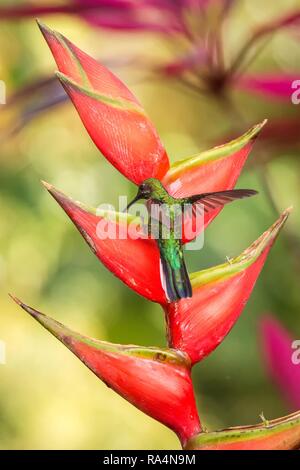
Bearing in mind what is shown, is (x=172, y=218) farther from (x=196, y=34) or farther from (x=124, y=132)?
(x=196, y=34)

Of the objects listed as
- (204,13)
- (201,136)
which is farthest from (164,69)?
(201,136)

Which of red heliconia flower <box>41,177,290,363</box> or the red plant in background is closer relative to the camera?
red heliconia flower <box>41,177,290,363</box>

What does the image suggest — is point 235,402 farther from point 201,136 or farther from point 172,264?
point 172,264

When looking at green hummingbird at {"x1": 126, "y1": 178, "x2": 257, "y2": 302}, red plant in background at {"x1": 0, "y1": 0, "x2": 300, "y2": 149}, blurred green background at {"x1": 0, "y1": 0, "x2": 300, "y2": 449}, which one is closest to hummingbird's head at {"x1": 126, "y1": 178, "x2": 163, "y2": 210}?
green hummingbird at {"x1": 126, "y1": 178, "x2": 257, "y2": 302}

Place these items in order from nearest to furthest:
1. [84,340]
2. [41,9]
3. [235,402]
Answer: [84,340] → [41,9] → [235,402]

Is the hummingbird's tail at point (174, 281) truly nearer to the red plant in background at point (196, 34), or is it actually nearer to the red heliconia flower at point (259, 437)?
the red heliconia flower at point (259, 437)

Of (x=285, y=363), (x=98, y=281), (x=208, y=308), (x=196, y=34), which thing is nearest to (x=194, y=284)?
(x=208, y=308)

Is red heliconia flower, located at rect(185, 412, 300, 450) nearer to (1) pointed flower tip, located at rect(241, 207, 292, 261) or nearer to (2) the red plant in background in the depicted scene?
(1) pointed flower tip, located at rect(241, 207, 292, 261)
